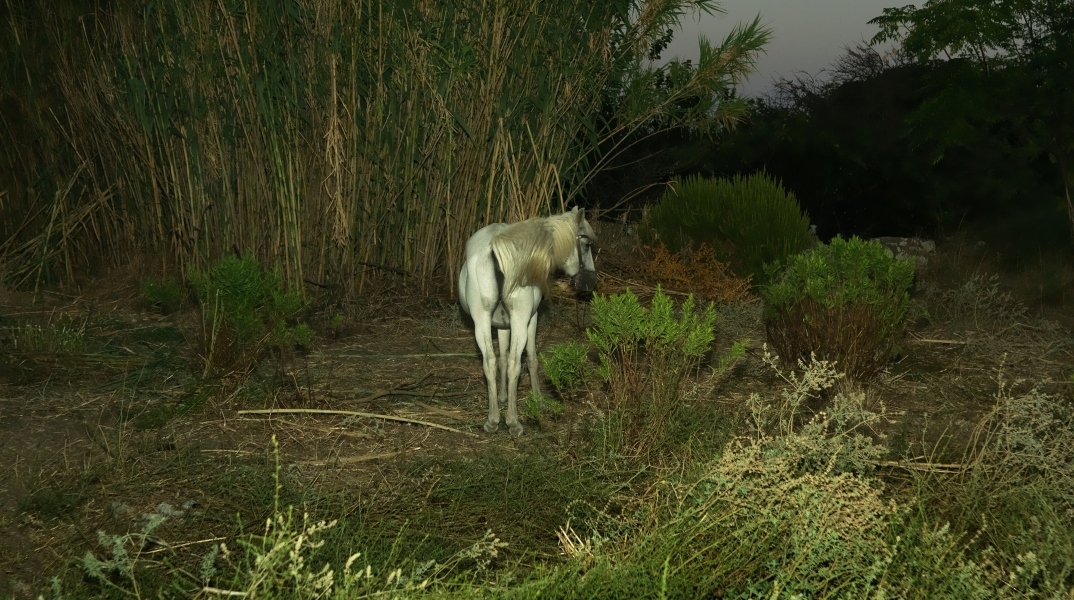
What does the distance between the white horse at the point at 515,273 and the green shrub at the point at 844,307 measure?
1.50 meters

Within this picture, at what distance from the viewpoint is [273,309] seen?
5.33m

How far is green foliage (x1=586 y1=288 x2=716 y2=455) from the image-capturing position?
4.16 m

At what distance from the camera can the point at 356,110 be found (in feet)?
22.5

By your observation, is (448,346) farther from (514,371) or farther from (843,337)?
(843,337)

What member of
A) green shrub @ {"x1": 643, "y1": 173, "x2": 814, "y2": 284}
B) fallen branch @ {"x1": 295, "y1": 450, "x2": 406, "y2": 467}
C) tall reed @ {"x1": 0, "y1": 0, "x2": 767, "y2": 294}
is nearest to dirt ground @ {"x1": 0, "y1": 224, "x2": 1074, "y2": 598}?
fallen branch @ {"x1": 295, "y1": 450, "x2": 406, "y2": 467}

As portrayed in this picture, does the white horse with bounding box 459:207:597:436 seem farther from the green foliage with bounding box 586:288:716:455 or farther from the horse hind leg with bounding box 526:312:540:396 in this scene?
the green foliage with bounding box 586:288:716:455

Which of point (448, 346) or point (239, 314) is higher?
point (239, 314)

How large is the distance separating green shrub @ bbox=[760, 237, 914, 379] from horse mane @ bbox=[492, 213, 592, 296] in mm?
1718

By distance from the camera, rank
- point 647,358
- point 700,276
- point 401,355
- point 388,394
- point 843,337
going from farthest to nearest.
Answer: point 700,276 → point 401,355 → point 843,337 → point 388,394 → point 647,358

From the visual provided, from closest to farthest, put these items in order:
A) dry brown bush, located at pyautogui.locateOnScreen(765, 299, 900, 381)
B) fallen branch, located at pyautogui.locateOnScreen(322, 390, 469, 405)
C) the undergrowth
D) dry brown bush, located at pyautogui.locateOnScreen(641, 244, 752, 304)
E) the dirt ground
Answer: the undergrowth, the dirt ground, fallen branch, located at pyautogui.locateOnScreen(322, 390, 469, 405), dry brown bush, located at pyautogui.locateOnScreen(765, 299, 900, 381), dry brown bush, located at pyautogui.locateOnScreen(641, 244, 752, 304)

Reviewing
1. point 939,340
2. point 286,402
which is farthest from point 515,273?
point 939,340

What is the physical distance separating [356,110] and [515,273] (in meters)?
2.84

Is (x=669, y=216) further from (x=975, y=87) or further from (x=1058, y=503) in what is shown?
(x=975, y=87)

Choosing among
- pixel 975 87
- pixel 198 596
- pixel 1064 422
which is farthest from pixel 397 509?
pixel 975 87
